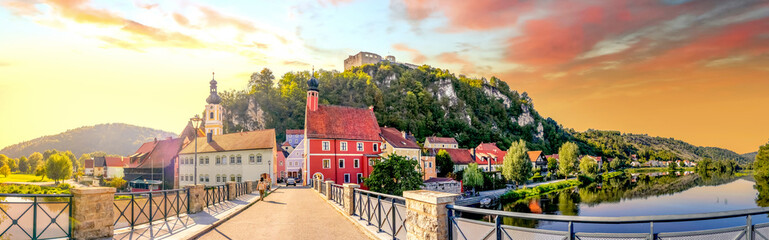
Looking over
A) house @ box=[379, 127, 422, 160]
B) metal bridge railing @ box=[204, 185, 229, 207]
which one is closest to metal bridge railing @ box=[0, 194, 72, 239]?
metal bridge railing @ box=[204, 185, 229, 207]

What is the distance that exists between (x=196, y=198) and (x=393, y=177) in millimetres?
21167

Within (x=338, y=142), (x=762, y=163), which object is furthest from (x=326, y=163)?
(x=762, y=163)

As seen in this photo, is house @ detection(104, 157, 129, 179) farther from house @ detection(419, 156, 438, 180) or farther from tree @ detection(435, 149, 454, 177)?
tree @ detection(435, 149, 454, 177)

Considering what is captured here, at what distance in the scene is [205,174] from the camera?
57844mm

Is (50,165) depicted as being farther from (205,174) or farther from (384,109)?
(384,109)

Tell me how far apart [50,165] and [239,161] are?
51.2m

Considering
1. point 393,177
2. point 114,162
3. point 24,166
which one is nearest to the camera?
point 393,177

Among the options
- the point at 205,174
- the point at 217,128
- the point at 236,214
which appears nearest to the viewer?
the point at 236,214

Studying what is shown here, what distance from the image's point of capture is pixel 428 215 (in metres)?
7.46

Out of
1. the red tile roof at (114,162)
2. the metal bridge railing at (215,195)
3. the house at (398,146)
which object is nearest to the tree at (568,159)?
the house at (398,146)

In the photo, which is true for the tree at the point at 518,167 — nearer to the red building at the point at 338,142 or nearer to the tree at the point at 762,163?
the red building at the point at 338,142

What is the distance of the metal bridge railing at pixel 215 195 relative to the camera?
17.5 meters

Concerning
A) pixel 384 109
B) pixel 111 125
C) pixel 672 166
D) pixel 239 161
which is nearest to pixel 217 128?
pixel 239 161

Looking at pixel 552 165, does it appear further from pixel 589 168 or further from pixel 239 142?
pixel 239 142
